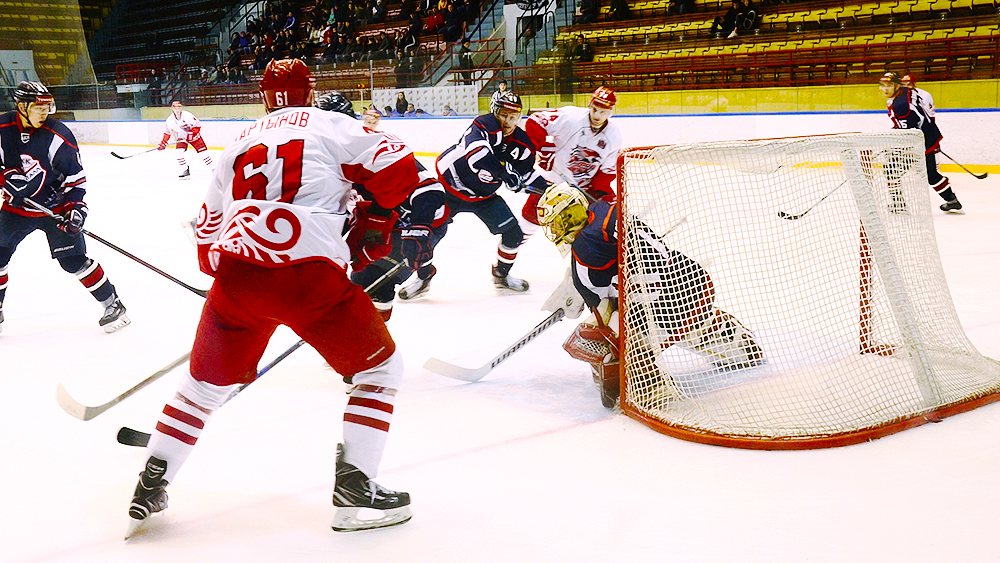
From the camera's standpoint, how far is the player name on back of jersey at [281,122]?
1940 millimetres

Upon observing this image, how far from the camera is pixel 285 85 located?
80.7 inches

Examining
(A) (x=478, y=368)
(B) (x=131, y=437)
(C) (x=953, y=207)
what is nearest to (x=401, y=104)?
(C) (x=953, y=207)

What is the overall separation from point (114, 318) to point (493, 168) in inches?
→ 75.7

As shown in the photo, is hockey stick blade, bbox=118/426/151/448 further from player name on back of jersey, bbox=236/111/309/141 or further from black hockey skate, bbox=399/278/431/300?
black hockey skate, bbox=399/278/431/300

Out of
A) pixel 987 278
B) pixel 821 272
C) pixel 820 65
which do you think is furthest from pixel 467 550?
pixel 820 65

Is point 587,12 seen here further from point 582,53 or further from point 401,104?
point 401,104

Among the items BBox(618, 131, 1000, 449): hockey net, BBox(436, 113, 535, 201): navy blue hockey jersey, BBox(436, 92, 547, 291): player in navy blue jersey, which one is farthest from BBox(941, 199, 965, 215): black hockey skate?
BBox(618, 131, 1000, 449): hockey net

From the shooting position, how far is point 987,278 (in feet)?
14.7

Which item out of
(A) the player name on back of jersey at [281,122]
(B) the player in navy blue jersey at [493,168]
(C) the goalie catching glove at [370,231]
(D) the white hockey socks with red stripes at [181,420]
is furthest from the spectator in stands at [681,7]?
(D) the white hockey socks with red stripes at [181,420]

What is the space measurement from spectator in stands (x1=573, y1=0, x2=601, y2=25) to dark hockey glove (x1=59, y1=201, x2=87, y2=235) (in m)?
10.8

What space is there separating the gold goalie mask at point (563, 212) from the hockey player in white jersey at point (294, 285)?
2.63 feet

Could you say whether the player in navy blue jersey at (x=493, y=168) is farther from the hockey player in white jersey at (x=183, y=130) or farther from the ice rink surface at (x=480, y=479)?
the hockey player in white jersey at (x=183, y=130)

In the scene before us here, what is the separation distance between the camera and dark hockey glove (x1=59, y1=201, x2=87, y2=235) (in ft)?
12.6

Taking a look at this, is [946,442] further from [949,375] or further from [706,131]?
[706,131]
